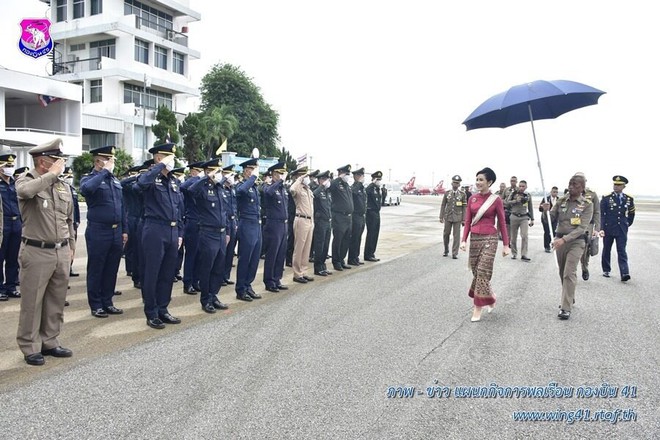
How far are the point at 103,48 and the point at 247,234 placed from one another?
40495 mm

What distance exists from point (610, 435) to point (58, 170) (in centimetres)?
491

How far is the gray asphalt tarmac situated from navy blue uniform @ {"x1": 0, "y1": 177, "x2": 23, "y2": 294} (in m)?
1.28

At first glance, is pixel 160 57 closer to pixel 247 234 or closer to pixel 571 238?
pixel 247 234

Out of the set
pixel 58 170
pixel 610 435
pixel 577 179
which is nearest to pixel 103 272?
pixel 58 170

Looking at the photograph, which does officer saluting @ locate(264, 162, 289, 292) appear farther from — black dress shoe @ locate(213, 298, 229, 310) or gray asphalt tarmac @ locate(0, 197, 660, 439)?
black dress shoe @ locate(213, 298, 229, 310)

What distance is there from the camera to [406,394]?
4359 mm

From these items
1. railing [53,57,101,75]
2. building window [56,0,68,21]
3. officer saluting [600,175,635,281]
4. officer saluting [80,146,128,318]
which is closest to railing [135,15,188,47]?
railing [53,57,101,75]

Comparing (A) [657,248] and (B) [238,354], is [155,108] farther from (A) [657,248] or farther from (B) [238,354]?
(B) [238,354]

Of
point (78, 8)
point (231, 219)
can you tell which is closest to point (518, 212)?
point (231, 219)

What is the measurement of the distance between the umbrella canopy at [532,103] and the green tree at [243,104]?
46900 mm

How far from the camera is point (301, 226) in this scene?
984 cm

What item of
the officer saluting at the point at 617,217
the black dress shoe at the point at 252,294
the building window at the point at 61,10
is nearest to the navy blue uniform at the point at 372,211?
the officer saluting at the point at 617,217

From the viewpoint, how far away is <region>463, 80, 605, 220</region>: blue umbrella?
8273mm

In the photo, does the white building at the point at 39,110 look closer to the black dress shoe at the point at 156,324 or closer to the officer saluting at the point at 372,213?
the officer saluting at the point at 372,213
